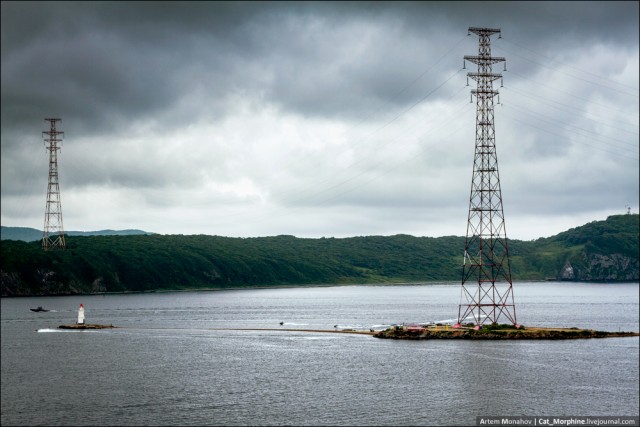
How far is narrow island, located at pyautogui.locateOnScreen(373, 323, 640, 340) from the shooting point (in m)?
126

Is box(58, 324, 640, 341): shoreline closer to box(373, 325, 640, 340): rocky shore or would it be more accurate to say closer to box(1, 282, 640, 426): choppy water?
box(373, 325, 640, 340): rocky shore

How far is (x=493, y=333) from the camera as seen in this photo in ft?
417

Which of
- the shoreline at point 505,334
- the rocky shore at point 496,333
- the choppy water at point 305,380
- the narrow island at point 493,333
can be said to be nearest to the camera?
the choppy water at point 305,380

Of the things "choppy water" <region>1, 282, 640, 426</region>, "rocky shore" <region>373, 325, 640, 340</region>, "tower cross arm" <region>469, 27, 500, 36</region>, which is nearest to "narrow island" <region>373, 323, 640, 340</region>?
"rocky shore" <region>373, 325, 640, 340</region>

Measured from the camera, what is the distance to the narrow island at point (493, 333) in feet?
415

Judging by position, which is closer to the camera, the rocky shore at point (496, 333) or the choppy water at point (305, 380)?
the choppy water at point (305, 380)

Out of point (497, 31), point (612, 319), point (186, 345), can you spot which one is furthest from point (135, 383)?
point (612, 319)

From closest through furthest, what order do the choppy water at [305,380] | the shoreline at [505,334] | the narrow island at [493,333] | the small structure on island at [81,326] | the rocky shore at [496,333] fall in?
the choppy water at [305,380], the shoreline at [505,334], the rocky shore at [496,333], the narrow island at [493,333], the small structure on island at [81,326]

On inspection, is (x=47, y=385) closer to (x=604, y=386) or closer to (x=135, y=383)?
(x=135, y=383)

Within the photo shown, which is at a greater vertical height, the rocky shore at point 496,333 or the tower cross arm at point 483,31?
the tower cross arm at point 483,31

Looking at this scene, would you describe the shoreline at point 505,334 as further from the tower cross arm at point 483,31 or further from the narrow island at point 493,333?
the tower cross arm at point 483,31

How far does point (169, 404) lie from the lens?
83500mm

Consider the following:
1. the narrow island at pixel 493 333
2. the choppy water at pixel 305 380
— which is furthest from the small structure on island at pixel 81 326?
the narrow island at pixel 493 333

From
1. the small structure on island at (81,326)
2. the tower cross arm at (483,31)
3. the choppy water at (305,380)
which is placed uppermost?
the tower cross arm at (483,31)
